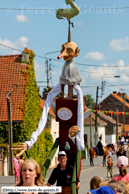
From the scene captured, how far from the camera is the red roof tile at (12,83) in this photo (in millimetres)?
28047

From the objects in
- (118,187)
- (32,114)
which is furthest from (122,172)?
(32,114)

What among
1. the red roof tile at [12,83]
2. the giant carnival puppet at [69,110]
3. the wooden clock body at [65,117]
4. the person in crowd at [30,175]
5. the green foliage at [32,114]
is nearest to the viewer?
the person in crowd at [30,175]

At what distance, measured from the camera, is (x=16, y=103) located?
28234 millimetres

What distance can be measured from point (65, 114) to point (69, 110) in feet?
0.36

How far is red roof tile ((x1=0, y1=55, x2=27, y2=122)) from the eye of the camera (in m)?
28.0

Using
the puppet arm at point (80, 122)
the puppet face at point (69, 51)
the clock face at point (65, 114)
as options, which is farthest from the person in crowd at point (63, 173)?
the puppet face at point (69, 51)

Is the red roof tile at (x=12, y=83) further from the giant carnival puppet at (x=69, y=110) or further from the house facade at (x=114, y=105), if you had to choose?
the house facade at (x=114, y=105)

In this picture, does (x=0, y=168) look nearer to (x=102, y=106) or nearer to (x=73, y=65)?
(x=73, y=65)

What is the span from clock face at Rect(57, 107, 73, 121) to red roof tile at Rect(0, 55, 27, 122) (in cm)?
1968

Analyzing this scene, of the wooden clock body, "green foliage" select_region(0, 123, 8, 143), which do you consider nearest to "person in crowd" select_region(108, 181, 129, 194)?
the wooden clock body

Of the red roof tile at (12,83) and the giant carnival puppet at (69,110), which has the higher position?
the red roof tile at (12,83)

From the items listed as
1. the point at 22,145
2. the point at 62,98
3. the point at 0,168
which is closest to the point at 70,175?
the point at 22,145

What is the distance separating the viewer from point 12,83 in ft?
97.3

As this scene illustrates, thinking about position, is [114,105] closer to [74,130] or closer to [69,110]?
[69,110]
